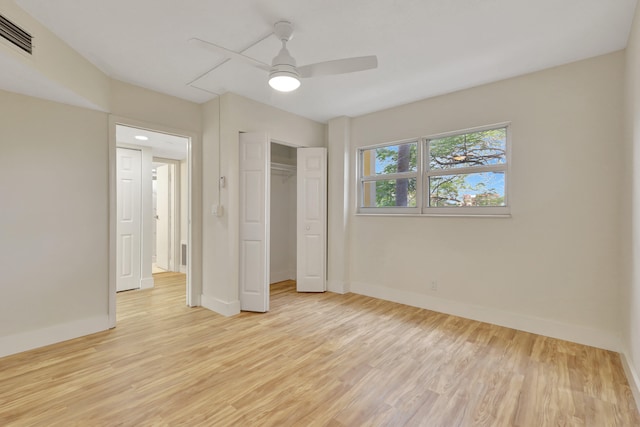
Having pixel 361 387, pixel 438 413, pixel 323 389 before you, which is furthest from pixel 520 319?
pixel 323 389

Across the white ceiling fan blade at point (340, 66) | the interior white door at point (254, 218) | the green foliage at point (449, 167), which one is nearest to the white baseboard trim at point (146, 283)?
the interior white door at point (254, 218)

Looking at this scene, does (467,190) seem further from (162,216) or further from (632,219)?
(162,216)

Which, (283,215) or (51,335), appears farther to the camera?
(283,215)

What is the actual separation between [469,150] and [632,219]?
166 centimetres

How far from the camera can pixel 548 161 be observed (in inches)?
117

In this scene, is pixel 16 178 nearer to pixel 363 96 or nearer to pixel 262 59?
pixel 262 59

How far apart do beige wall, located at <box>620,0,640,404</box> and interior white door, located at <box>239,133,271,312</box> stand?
3.31 metres

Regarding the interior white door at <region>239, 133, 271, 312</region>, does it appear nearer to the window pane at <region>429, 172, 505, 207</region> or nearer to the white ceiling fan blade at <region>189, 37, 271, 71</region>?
the white ceiling fan blade at <region>189, 37, 271, 71</region>

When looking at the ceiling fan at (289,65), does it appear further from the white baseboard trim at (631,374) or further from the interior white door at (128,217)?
the interior white door at (128,217)

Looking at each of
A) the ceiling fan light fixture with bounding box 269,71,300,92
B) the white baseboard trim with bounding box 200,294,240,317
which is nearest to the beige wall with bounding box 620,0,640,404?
the ceiling fan light fixture with bounding box 269,71,300,92

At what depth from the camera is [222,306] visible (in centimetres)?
363

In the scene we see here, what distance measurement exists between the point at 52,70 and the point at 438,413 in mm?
3776

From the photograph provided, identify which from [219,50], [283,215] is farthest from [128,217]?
[219,50]

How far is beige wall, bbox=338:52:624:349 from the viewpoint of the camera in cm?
270
